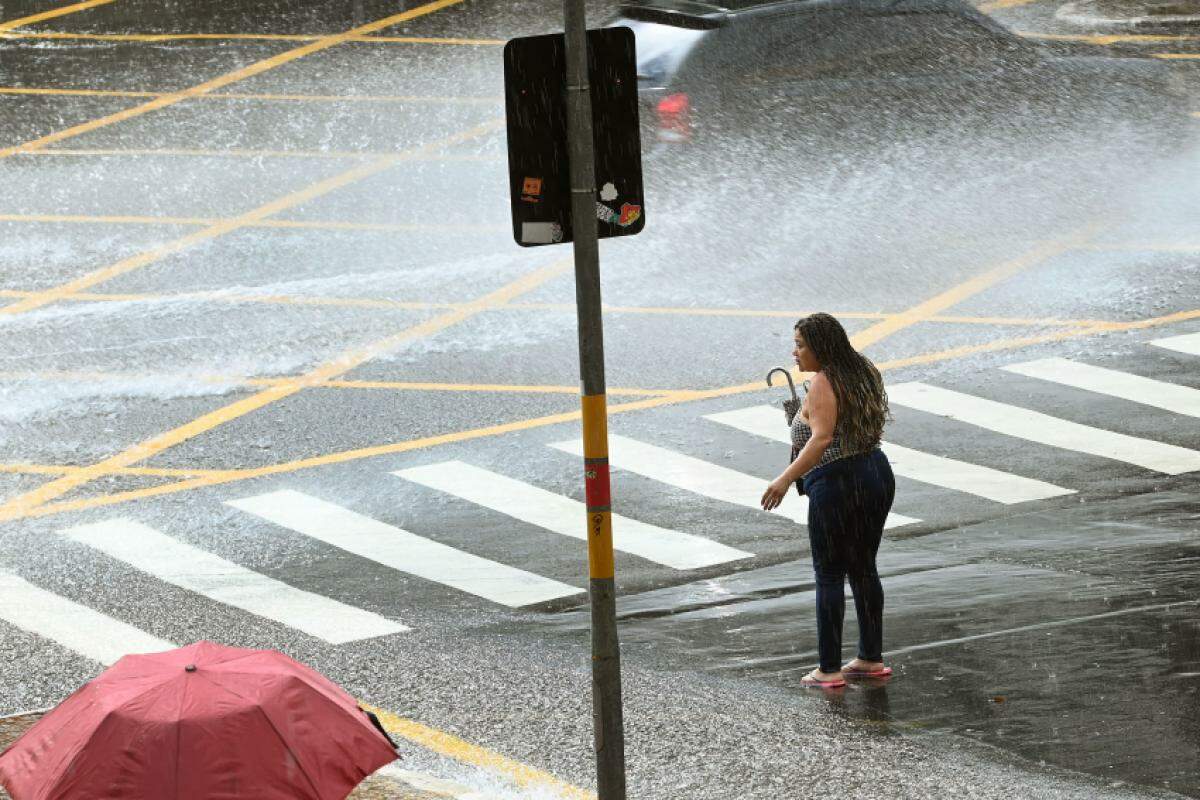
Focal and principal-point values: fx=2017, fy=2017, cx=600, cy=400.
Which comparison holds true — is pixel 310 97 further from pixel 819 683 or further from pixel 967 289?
pixel 819 683

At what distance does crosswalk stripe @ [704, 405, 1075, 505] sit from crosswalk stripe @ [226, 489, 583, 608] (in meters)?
2.77

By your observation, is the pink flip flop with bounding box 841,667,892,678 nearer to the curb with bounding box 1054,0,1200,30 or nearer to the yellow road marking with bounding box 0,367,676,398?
the yellow road marking with bounding box 0,367,676,398

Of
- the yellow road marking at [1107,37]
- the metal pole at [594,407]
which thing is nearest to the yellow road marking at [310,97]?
the yellow road marking at [1107,37]

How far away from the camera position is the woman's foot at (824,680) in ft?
29.5

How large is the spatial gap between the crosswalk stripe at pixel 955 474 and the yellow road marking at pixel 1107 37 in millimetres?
11827

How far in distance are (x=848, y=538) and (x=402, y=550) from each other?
11.0ft

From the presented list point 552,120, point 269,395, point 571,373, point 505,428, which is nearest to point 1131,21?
point 571,373

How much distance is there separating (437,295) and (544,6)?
10.6 metres

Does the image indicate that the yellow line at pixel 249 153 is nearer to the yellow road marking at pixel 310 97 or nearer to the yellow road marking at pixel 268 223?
the yellow road marking at pixel 310 97

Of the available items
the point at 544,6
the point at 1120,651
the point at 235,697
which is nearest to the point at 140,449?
the point at 1120,651

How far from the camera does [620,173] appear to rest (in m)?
7.19

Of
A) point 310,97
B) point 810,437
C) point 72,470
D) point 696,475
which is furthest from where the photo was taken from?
point 310,97

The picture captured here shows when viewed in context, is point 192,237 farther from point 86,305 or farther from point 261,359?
point 261,359

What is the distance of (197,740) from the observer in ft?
17.7
